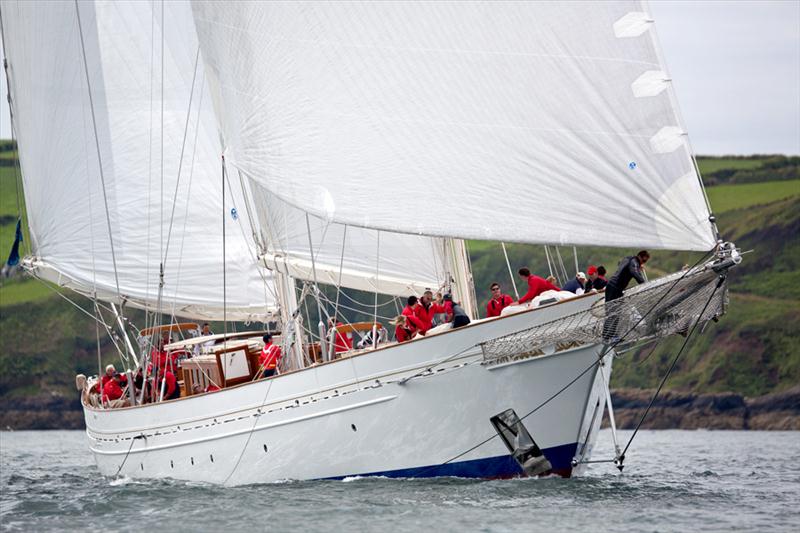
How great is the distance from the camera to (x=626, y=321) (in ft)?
71.5

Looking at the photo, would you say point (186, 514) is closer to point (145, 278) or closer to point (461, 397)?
point (461, 397)

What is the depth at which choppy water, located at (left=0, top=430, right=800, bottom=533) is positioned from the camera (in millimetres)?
18703

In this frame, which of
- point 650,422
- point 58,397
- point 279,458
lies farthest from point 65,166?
point 58,397

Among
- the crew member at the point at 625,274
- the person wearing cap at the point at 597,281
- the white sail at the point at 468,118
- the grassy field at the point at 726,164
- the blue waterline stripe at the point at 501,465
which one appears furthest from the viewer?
the grassy field at the point at 726,164

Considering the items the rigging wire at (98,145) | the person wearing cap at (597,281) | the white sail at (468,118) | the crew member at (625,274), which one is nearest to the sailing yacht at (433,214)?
the white sail at (468,118)

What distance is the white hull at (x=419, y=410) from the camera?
2277cm

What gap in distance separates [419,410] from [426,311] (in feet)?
6.57

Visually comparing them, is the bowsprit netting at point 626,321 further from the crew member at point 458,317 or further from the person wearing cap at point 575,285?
the person wearing cap at point 575,285

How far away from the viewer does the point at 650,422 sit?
243 feet

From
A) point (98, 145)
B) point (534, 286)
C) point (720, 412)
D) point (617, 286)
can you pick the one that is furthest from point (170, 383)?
point (720, 412)

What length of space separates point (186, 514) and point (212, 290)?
1394 cm

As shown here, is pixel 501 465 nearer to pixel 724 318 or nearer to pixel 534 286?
pixel 534 286

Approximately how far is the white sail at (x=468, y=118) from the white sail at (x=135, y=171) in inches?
396

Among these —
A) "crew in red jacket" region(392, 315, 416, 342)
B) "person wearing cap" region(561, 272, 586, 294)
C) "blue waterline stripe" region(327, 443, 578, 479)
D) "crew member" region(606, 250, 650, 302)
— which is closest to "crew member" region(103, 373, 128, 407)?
"crew in red jacket" region(392, 315, 416, 342)
